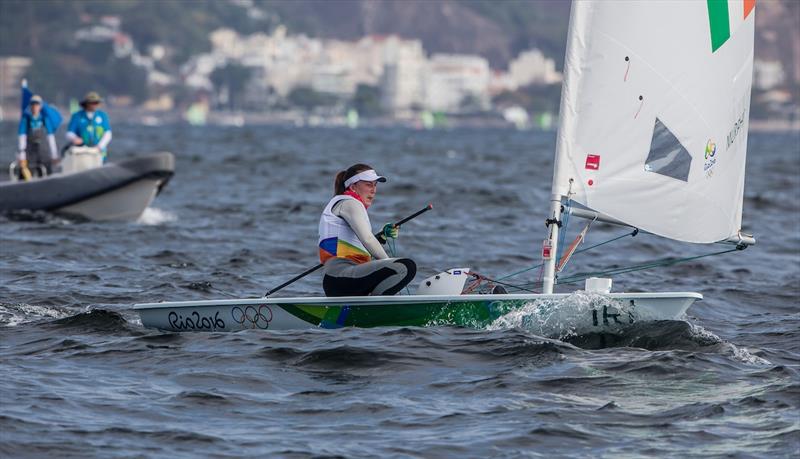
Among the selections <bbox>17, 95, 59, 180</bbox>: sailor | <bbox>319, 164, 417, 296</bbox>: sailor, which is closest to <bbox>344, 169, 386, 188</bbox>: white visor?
<bbox>319, 164, 417, 296</bbox>: sailor

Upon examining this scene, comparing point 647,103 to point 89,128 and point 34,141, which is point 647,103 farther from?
point 34,141

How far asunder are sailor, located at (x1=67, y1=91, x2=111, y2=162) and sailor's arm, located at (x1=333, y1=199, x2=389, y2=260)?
1012 cm

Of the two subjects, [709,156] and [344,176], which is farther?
[709,156]

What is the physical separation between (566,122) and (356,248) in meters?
1.78

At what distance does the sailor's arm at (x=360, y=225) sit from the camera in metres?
9.91

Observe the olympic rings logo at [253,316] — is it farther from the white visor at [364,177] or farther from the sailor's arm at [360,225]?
the white visor at [364,177]

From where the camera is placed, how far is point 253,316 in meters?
10.4

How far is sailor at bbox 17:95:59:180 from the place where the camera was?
19.8m

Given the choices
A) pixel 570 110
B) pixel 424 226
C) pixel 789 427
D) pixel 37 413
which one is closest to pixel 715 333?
pixel 570 110

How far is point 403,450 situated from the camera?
755 centimetres

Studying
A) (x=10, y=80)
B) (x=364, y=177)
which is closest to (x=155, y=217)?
(x=364, y=177)

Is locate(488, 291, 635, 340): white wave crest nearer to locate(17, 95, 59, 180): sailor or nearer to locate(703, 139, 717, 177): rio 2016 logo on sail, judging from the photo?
locate(703, 139, 717, 177): rio 2016 logo on sail

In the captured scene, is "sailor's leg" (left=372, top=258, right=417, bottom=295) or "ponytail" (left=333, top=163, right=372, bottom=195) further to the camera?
"ponytail" (left=333, top=163, right=372, bottom=195)

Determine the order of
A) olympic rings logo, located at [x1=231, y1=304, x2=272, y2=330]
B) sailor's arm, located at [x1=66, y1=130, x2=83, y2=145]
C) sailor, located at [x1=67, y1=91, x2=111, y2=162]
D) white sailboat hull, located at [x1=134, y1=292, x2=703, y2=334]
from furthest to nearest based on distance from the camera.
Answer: sailor's arm, located at [x1=66, y1=130, x2=83, y2=145] → sailor, located at [x1=67, y1=91, x2=111, y2=162] → olympic rings logo, located at [x1=231, y1=304, x2=272, y2=330] → white sailboat hull, located at [x1=134, y1=292, x2=703, y2=334]
